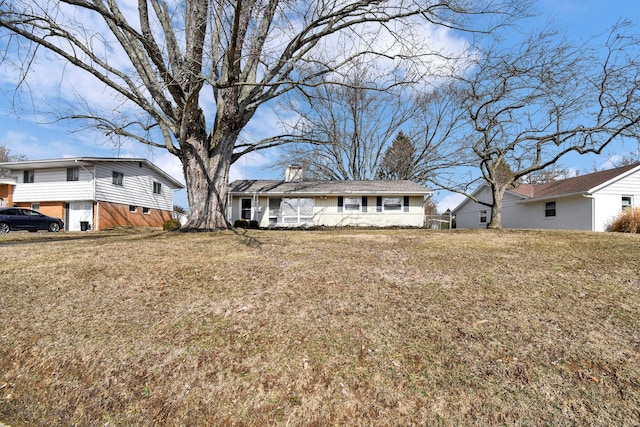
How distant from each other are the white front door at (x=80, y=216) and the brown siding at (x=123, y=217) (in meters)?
0.67

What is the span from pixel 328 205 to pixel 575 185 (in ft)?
51.2

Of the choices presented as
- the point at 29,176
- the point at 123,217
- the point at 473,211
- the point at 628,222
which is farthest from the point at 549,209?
the point at 29,176

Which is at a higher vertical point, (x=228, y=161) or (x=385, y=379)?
(x=228, y=161)

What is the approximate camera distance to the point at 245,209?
65.5 ft

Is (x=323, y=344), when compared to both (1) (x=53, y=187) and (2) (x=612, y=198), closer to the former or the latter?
(2) (x=612, y=198)

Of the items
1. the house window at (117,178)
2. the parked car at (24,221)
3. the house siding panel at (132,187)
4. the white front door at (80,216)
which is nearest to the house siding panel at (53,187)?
the white front door at (80,216)

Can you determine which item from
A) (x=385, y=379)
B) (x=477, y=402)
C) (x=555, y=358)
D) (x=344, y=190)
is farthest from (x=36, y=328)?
(x=344, y=190)

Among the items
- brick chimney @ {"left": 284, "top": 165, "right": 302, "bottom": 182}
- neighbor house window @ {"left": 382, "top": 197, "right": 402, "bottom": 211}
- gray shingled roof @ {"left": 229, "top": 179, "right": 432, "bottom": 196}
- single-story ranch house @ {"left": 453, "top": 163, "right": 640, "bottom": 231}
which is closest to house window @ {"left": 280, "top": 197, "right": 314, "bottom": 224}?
gray shingled roof @ {"left": 229, "top": 179, "right": 432, "bottom": 196}

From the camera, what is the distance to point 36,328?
4.07 m

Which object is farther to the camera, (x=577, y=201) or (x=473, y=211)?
(x=473, y=211)

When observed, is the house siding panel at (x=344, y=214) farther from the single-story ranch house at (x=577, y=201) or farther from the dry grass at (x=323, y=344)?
the dry grass at (x=323, y=344)

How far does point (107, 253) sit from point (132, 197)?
17.4 metres

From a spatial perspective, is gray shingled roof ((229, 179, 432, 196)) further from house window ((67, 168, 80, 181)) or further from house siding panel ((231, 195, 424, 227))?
house window ((67, 168, 80, 181))

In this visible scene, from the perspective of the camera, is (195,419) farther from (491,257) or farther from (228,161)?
(228,161)
